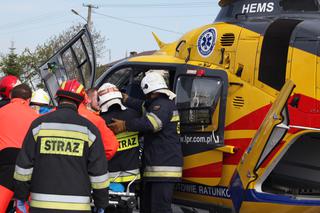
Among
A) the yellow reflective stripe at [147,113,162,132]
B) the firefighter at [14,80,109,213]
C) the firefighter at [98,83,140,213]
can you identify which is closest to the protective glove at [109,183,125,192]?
the firefighter at [98,83,140,213]

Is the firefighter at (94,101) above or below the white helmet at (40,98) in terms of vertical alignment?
above

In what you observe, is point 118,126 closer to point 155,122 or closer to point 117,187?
point 155,122

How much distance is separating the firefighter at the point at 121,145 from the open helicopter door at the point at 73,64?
1.45 metres

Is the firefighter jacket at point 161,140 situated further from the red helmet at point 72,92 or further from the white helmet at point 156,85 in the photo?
the red helmet at point 72,92

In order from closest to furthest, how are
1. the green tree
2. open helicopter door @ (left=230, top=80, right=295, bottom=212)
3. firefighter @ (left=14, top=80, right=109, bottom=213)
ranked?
firefighter @ (left=14, top=80, right=109, bottom=213), open helicopter door @ (left=230, top=80, right=295, bottom=212), the green tree

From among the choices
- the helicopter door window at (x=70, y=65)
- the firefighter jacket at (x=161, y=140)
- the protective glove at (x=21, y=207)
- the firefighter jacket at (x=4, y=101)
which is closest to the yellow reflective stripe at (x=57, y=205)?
the protective glove at (x=21, y=207)

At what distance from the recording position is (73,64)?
7973mm

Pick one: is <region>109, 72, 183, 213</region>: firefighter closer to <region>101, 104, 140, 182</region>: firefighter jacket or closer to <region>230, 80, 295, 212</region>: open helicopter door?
<region>101, 104, 140, 182</region>: firefighter jacket

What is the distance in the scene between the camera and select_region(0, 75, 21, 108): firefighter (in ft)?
21.4

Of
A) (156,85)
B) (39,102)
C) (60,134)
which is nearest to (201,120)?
(156,85)

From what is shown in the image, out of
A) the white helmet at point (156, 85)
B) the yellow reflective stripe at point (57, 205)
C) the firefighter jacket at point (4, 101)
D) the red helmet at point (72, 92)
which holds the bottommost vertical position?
the yellow reflective stripe at point (57, 205)

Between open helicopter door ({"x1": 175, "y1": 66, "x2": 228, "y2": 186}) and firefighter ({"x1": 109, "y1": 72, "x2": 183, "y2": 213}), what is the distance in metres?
0.20

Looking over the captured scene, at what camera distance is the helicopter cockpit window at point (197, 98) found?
19.9 ft

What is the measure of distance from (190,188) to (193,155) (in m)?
0.47
